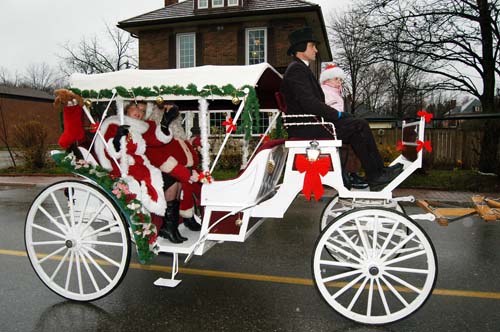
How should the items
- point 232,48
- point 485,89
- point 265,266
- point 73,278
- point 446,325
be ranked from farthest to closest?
point 232,48 → point 485,89 → point 265,266 → point 73,278 → point 446,325

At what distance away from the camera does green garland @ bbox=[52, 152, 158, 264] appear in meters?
3.56

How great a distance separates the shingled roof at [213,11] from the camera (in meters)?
18.4

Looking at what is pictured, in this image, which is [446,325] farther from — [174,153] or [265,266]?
[174,153]

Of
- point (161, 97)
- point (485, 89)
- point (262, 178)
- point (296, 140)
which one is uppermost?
point (485, 89)

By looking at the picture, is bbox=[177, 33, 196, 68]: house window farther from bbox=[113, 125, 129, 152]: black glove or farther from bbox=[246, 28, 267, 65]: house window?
bbox=[113, 125, 129, 152]: black glove

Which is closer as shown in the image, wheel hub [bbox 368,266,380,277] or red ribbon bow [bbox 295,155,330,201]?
wheel hub [bbox 368,266,380,277]

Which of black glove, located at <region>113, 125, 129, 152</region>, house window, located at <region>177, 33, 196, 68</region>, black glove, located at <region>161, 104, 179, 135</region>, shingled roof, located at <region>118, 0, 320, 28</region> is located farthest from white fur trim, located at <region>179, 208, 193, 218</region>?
house window, located at <region>177, 33, 196, 68</region>

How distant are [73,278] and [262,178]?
2296 mm

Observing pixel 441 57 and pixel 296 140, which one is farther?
pixel 441 57

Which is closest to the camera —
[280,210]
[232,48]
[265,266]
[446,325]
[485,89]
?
[446,325]

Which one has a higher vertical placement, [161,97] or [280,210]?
[161,97]

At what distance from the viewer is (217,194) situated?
146 inches

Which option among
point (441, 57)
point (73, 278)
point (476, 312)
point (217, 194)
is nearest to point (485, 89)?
point (441, 57)

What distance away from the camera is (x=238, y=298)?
369 centimetres
